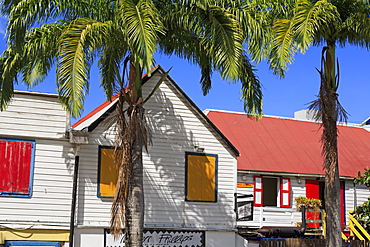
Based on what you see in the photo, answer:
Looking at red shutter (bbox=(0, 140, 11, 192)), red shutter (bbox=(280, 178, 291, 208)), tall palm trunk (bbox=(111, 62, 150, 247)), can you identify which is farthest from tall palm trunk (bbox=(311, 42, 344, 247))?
red shutter (bbox=(280, 178, 291, 208))

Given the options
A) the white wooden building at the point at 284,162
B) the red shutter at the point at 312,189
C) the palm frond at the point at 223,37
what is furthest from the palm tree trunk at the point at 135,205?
the red shutter at the point at 312,189

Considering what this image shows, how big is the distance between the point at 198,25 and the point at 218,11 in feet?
3.08

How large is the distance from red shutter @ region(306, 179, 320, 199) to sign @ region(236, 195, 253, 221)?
810 cm

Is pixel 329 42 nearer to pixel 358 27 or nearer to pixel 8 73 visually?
pixel 358 27

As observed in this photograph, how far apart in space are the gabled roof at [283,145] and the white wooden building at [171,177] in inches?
244

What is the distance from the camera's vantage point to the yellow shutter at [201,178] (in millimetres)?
18953

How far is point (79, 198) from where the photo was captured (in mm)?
17141

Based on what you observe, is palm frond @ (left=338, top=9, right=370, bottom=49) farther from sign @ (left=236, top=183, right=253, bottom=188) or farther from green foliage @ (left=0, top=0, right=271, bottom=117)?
sign @ (left=236, top=183, right=253, bottom=188)

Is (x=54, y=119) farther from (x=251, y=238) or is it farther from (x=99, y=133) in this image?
(x=251, y=238)

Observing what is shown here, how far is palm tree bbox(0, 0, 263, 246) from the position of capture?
1338 cm

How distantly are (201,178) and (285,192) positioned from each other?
8532 millimetres

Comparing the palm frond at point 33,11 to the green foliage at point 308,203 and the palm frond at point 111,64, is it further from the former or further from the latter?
the green foliage at point 308,203

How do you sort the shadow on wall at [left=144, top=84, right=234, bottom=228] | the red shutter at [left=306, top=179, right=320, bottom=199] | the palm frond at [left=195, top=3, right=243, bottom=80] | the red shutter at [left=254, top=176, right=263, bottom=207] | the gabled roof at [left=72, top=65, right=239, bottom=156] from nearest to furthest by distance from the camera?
the palm frond at [left=195, top=3, right=243, bottom=80] → the gabled roof at [left=72, top=65, right=239, bottom=156] → the shadow on wall at [left=144, top=84, right=234, bottom=228] → the red shutter at [left=254, top=176, right=263, bottom=207] → the red shutter at [left=306, top=179, right=320, bottom=199]

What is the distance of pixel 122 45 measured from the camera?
1573 cm
